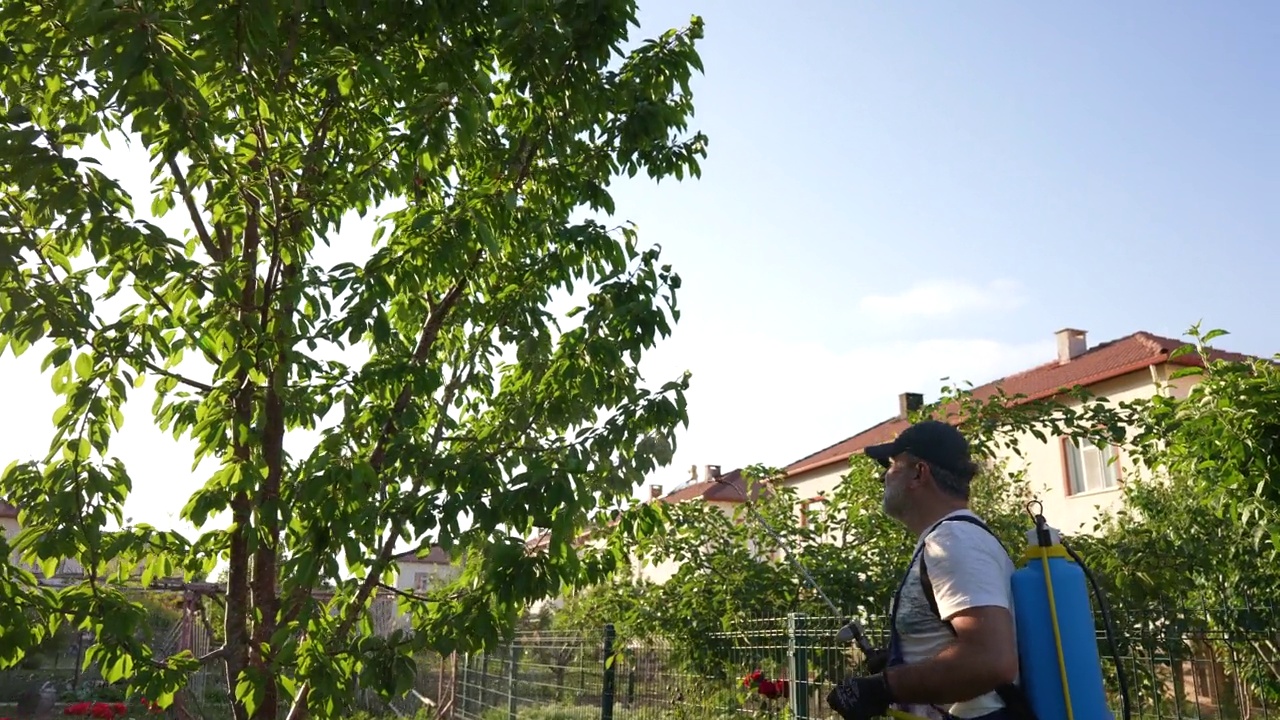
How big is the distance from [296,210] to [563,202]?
4.48 ft

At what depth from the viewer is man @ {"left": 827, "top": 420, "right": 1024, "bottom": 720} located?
2361mm

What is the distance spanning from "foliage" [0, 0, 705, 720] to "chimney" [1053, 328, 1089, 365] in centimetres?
2776

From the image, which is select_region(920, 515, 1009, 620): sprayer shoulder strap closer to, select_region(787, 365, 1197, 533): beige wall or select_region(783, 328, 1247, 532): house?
select_region(783, 328, 1247, 532): house

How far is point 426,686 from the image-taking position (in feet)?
61.5

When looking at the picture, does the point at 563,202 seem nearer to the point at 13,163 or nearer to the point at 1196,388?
the point at 13,163

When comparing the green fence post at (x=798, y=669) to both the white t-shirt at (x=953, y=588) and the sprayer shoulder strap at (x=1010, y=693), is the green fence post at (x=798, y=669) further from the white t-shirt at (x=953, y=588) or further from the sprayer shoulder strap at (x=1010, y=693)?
the sprayer shoulder strap at (x=1010, y=693)

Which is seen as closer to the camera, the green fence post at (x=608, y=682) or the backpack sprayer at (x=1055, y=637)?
the backpack sprayer at (x=1055, y=637)

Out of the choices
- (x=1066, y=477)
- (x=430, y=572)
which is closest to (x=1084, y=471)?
(x=1066, y=477)

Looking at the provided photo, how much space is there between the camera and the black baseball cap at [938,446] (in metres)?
2.87

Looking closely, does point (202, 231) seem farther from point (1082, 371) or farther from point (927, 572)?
point (1082, 371)

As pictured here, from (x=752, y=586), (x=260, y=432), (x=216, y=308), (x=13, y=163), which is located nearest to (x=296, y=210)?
(x=216, y=308)

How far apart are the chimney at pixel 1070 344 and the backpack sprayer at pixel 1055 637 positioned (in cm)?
2977

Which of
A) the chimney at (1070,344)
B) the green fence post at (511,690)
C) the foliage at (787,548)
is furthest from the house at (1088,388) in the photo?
the foliage at (787,548)

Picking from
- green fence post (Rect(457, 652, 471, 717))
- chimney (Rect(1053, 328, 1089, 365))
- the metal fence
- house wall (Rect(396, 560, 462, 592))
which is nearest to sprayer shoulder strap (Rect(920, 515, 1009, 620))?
the metal fence
